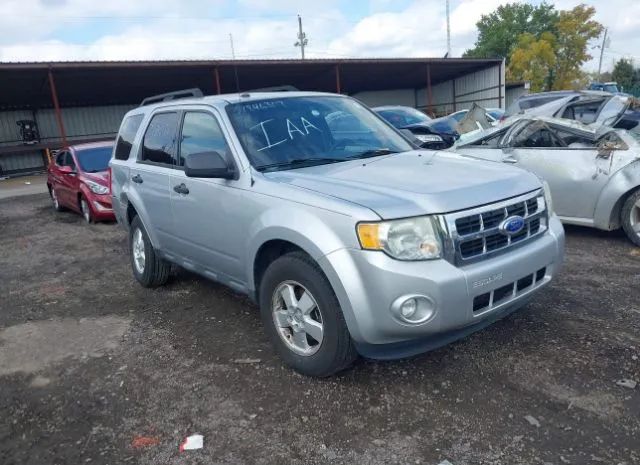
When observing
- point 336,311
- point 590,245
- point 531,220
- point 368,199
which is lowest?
point 590,245

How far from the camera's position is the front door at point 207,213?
3.73 m

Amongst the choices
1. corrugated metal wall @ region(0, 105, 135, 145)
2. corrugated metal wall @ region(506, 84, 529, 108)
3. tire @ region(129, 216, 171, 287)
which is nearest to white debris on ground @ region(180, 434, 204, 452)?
tire @ region(129, 216, 171, 287)

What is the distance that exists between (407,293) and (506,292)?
0.72 m

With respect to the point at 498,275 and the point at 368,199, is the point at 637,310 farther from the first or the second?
the point at 368,199

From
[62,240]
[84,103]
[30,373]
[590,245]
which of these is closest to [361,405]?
[30,373]

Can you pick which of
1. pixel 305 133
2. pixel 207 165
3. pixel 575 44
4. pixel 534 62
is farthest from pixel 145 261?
pixel 575 44

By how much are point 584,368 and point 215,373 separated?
2.42 m

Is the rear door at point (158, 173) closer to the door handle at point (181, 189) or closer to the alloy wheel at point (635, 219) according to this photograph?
the door handle at point (181, 189)

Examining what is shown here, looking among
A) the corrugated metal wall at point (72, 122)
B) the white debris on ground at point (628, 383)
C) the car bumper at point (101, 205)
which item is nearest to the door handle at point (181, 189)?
the white debris on ground at point (628, 383)

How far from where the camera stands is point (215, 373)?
141 inches

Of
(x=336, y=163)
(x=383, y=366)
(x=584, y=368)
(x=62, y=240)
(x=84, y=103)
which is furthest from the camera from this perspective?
(x=84, y=103)

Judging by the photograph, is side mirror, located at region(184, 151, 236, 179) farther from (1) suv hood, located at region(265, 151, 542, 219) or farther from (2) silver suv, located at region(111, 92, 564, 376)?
(1) suv hood, located at region(265, 151, 542, 219)

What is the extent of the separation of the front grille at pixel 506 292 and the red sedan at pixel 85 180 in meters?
7.62

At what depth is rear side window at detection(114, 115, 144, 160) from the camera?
5.40 meters
